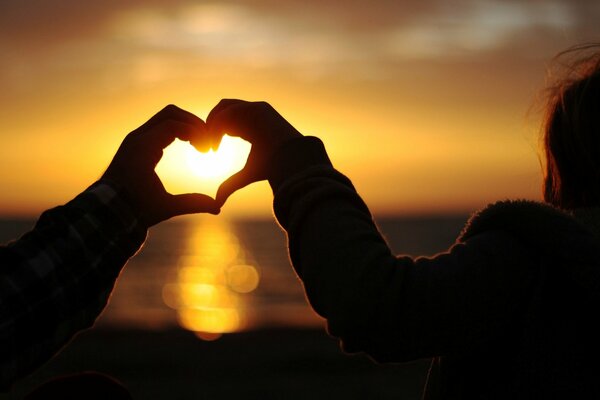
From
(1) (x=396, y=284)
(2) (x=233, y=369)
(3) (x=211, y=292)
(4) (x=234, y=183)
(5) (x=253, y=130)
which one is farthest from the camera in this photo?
(3) (x=211, y=292)

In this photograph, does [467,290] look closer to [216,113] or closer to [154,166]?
[216,113]

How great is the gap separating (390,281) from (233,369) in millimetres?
11729

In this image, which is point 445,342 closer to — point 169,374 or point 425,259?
point 425,259

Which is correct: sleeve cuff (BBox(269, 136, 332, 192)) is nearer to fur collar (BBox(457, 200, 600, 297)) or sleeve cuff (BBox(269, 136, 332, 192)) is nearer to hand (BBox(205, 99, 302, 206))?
hand (BBox(205, 99, 302, 206))

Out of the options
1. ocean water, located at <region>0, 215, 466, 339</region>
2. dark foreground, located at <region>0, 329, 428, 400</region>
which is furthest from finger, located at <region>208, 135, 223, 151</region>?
ocean water, located at <region>0, 215, 466, 339</region>

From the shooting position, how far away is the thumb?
1781mm

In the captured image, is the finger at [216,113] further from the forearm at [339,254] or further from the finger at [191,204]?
the forearm at [339,254]

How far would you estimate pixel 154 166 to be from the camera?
75.2 inches

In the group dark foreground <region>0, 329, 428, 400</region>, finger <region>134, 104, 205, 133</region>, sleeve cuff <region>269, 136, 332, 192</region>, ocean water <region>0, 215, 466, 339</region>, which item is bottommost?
ocean water <region>0, 215, 466, 339</region>

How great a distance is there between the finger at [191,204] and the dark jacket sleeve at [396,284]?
559 mm

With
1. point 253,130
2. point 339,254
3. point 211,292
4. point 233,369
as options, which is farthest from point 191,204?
point 211,292

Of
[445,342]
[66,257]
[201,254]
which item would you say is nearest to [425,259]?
[445,342]

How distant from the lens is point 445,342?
1.41 m

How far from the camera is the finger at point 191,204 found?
1976mm
